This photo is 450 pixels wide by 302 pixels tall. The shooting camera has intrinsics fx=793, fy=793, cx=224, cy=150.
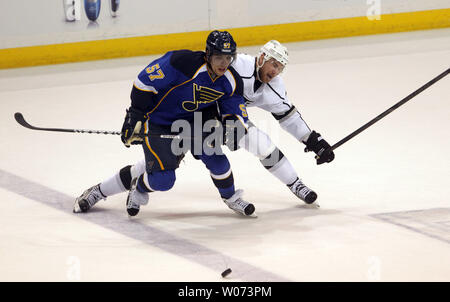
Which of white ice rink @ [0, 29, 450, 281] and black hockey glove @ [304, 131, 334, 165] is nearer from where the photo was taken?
white ice rink @ [0, 29, 450, 281]

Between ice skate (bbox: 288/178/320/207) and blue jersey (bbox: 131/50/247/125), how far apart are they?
523 mm

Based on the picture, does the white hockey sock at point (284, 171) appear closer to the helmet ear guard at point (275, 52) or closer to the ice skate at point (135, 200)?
the helmet ear guard at point (275, 52)

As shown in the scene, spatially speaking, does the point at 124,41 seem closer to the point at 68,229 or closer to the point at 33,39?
the point at 33,39

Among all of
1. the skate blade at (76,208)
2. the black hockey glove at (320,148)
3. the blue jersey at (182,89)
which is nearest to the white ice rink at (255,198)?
the skate blade at (76,208)

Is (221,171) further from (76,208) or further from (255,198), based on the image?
(76,208)

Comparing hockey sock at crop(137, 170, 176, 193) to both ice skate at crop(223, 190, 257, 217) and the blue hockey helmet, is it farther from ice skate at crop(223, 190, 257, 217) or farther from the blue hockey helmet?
the blue hockey helmet

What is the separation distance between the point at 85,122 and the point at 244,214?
246 centimetres

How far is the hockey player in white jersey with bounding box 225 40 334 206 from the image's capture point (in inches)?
165

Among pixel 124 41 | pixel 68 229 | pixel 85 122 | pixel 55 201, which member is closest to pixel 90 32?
pixel 124 41

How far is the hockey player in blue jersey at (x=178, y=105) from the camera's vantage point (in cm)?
385

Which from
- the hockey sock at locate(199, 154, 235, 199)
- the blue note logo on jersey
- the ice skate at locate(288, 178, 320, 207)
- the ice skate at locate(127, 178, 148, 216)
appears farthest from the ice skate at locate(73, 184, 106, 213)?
the ice skate at locate(288, 178, 320, 207)

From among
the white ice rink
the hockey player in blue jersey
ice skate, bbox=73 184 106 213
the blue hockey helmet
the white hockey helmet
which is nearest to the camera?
the white ice rink

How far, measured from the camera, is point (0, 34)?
7598mm

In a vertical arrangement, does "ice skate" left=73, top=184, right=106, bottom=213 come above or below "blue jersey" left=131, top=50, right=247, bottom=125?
below
